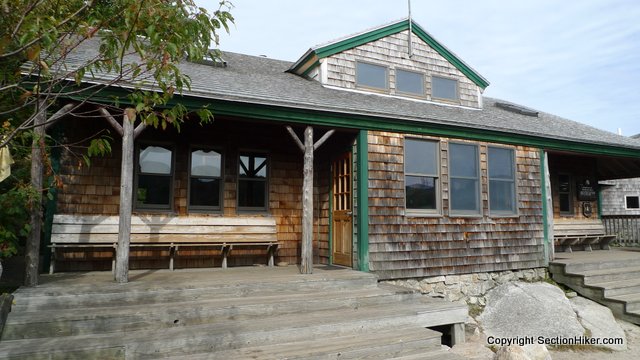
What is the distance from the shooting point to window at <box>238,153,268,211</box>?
889cm

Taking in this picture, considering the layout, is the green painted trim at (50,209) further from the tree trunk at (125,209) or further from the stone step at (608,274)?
the stone step at (608,274)

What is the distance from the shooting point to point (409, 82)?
10484mm

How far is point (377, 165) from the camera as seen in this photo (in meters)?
8.16

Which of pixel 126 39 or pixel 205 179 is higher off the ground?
pixel 126 39

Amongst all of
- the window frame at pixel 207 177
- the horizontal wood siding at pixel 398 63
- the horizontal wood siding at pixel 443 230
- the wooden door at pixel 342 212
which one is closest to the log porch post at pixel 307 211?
the wooden door at pixel 342 212

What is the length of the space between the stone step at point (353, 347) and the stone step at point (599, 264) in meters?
5.55

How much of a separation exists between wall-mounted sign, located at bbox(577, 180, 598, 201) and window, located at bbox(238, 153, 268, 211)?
978 cm

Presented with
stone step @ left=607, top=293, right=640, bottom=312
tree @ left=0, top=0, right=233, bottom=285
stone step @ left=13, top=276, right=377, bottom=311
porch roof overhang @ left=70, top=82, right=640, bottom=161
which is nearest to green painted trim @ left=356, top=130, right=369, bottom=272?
porch roof overhang @ left=70, top=82, right=640, bottom=161

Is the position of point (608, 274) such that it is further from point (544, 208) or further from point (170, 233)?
point (170, 233)

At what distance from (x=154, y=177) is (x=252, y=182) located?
1.92 metres

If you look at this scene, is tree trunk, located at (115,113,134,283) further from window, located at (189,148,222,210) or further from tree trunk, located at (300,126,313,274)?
tree trunk, located at (300,126,313,274)

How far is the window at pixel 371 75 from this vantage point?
32.9ft

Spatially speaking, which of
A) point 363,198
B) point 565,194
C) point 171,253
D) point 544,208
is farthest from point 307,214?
point 565,194

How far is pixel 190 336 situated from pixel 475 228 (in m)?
6.53
